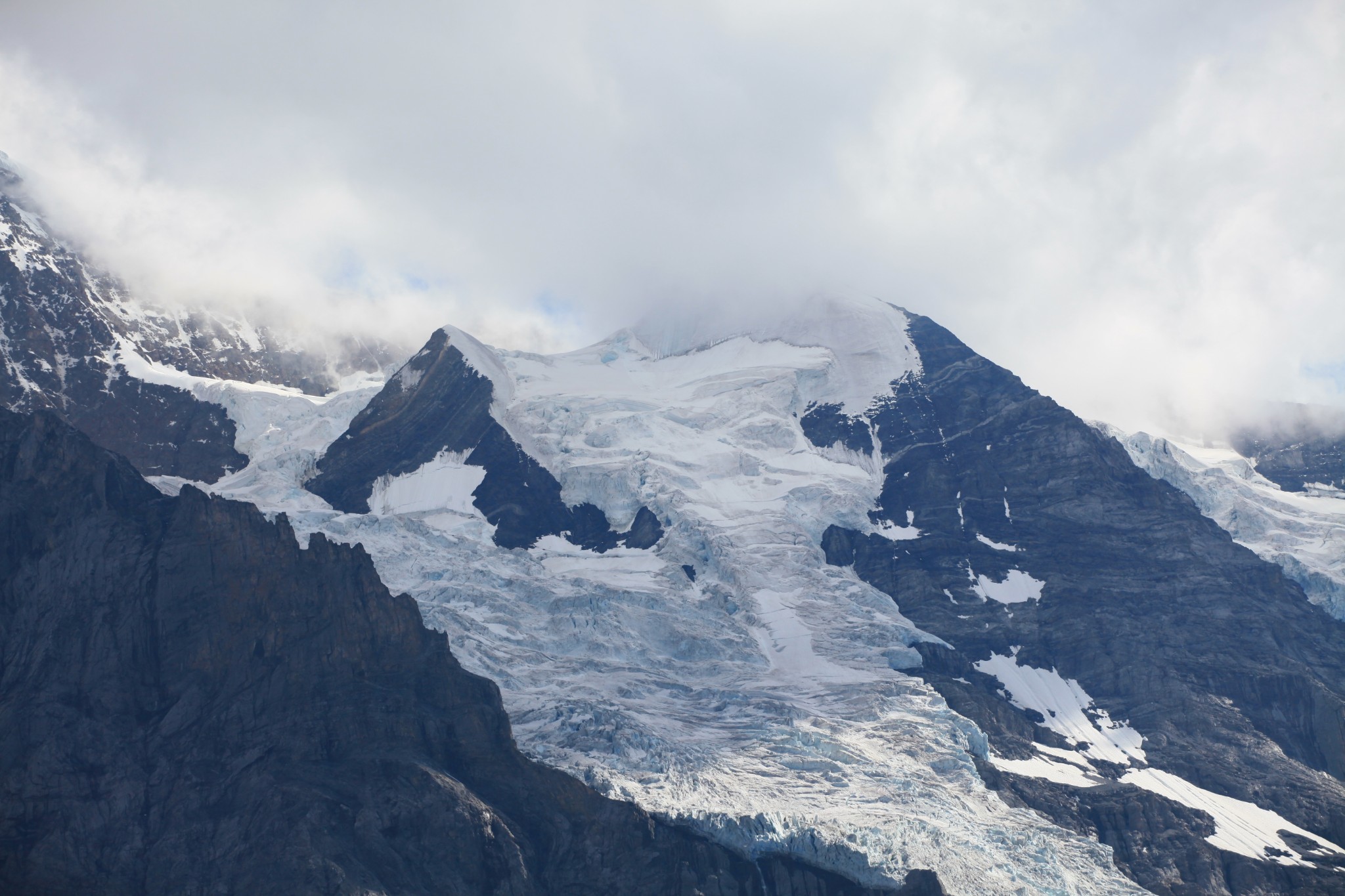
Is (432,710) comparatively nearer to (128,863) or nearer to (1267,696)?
(128,863)

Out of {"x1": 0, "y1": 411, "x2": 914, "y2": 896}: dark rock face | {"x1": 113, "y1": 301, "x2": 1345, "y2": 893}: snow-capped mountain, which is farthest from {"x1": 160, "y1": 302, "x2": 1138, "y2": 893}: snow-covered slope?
{"x1": 0, "y1": 411, "x2": 914, "y2": 896}: dark rock face

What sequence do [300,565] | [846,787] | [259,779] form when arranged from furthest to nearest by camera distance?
Answer: 1. [846,787]
2. [300,565]
3. [259,779]

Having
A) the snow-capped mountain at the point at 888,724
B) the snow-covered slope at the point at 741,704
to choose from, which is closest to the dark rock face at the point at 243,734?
the snow-covered slope at the point at 741,704

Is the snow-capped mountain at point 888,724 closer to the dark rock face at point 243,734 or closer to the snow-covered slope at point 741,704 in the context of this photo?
the snow-covered slope at point 741,704

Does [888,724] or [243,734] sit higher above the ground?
[243,734]

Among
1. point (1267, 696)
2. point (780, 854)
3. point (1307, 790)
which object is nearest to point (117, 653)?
point (780, 854)

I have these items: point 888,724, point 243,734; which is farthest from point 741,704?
point 243,734

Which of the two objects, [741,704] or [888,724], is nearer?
[888,724]

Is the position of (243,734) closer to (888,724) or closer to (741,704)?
(741,704)
